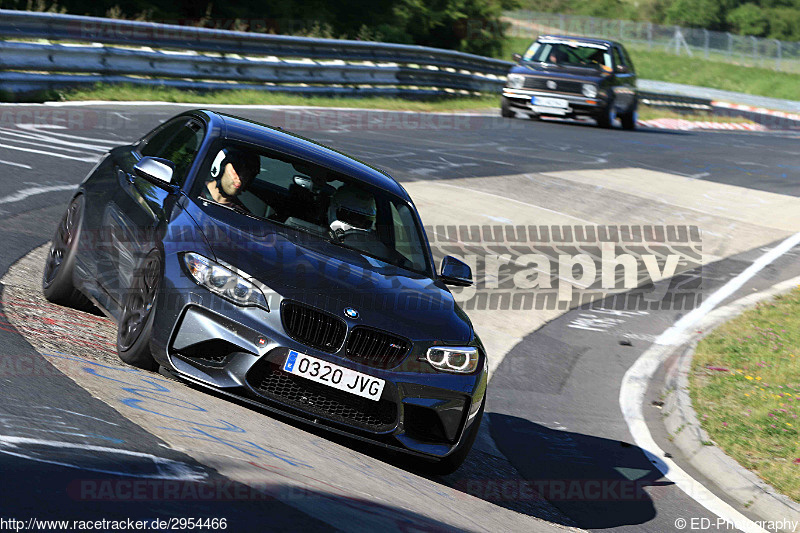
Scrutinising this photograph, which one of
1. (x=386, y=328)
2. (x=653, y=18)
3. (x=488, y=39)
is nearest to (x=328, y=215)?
(x=386, y=328)

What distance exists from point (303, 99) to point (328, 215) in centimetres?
1614

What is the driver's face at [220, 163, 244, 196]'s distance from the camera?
6.45 meters

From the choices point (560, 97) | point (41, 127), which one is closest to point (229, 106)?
point (41, 127)

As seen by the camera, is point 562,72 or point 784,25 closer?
point 562,72

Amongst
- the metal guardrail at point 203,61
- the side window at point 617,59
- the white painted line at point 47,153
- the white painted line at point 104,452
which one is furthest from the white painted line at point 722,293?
the side window at point 617,59

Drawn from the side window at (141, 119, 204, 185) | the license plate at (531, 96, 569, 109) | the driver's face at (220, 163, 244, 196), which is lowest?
the license plate at (531, 96, 569, 109)

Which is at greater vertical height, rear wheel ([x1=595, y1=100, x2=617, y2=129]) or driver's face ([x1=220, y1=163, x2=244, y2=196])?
driver's face ([x1=220, y1=163, x2=244, y2=196])

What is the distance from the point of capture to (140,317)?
5660mm

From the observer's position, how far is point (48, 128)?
563 inches

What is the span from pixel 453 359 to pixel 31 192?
20.9 ft

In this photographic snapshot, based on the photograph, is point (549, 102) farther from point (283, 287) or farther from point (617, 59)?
point (283, 287)

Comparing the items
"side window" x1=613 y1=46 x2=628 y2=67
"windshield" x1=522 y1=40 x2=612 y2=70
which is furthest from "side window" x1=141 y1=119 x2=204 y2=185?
"side window" x1=613 y1=46 x2=628 y2=67

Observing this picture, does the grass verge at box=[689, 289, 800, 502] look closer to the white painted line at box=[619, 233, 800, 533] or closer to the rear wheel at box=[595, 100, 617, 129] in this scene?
the white painted line at box=[619, 233, 800, 533]

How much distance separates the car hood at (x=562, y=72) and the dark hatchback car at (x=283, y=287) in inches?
728
